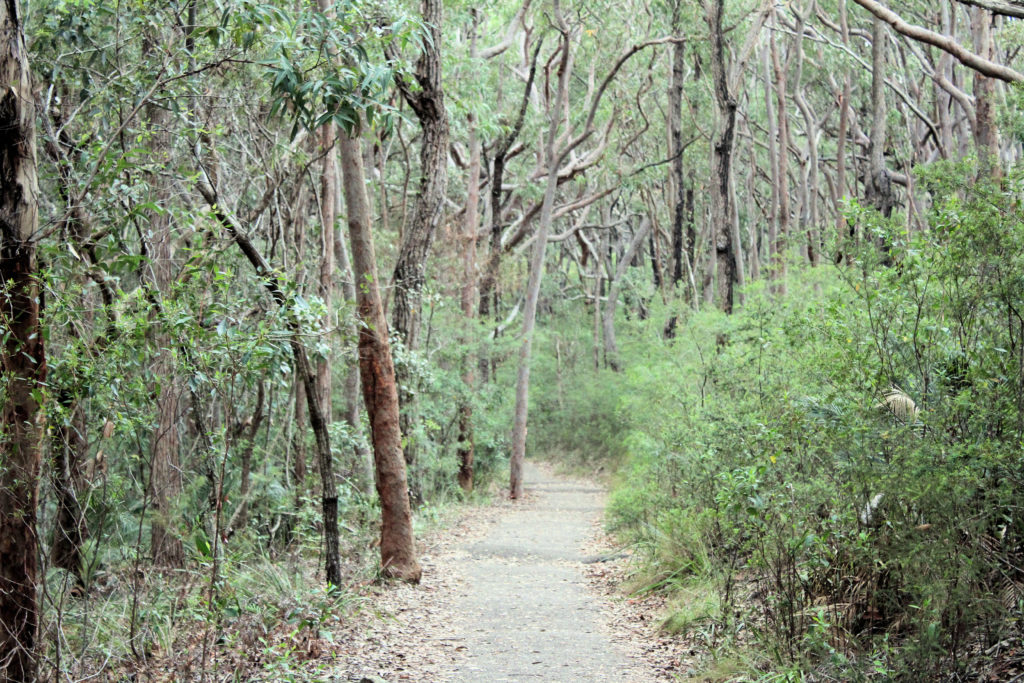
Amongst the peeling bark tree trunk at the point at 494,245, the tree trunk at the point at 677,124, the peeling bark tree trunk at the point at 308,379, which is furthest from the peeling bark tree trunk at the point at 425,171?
the tree trunk at the point at 677,124

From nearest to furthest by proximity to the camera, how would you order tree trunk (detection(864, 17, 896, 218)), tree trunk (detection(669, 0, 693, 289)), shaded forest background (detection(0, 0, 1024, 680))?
shaded forest background (detection(0, 0, 1024, 680)) → tree trunk (detection(864, 17, 896, 218)) → tree trunk (detection(669, 0, 693, 289))

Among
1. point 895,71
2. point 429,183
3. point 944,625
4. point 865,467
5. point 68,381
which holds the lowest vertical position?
point 944,625

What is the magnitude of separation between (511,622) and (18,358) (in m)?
5.21

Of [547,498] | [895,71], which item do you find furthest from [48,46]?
[895,71]

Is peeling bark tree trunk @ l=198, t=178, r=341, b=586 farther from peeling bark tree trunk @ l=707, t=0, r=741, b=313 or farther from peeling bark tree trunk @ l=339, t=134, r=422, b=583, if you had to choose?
peeling bark tree trunk @ l=707, t=0, r=741, b=313

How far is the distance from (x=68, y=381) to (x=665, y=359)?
568 inches

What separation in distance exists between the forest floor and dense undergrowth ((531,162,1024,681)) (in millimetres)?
659

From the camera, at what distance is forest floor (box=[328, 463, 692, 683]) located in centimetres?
670

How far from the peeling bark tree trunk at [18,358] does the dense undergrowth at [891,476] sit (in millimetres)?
4148

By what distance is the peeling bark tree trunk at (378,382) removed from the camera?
886cm

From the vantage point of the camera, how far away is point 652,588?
30.5ft

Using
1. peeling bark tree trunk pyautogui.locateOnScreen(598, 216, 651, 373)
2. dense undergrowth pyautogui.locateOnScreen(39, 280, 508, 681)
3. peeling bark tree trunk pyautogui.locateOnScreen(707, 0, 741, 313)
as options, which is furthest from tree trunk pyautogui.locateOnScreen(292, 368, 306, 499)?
peeling bark tree trunk pyautogui.locateOnScreen(598, 216, 651, 373)

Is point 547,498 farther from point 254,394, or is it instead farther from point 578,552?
point 254,394

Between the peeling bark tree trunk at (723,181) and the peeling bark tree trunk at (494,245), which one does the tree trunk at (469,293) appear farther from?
the peeling bark tree trunk at (723,181)
